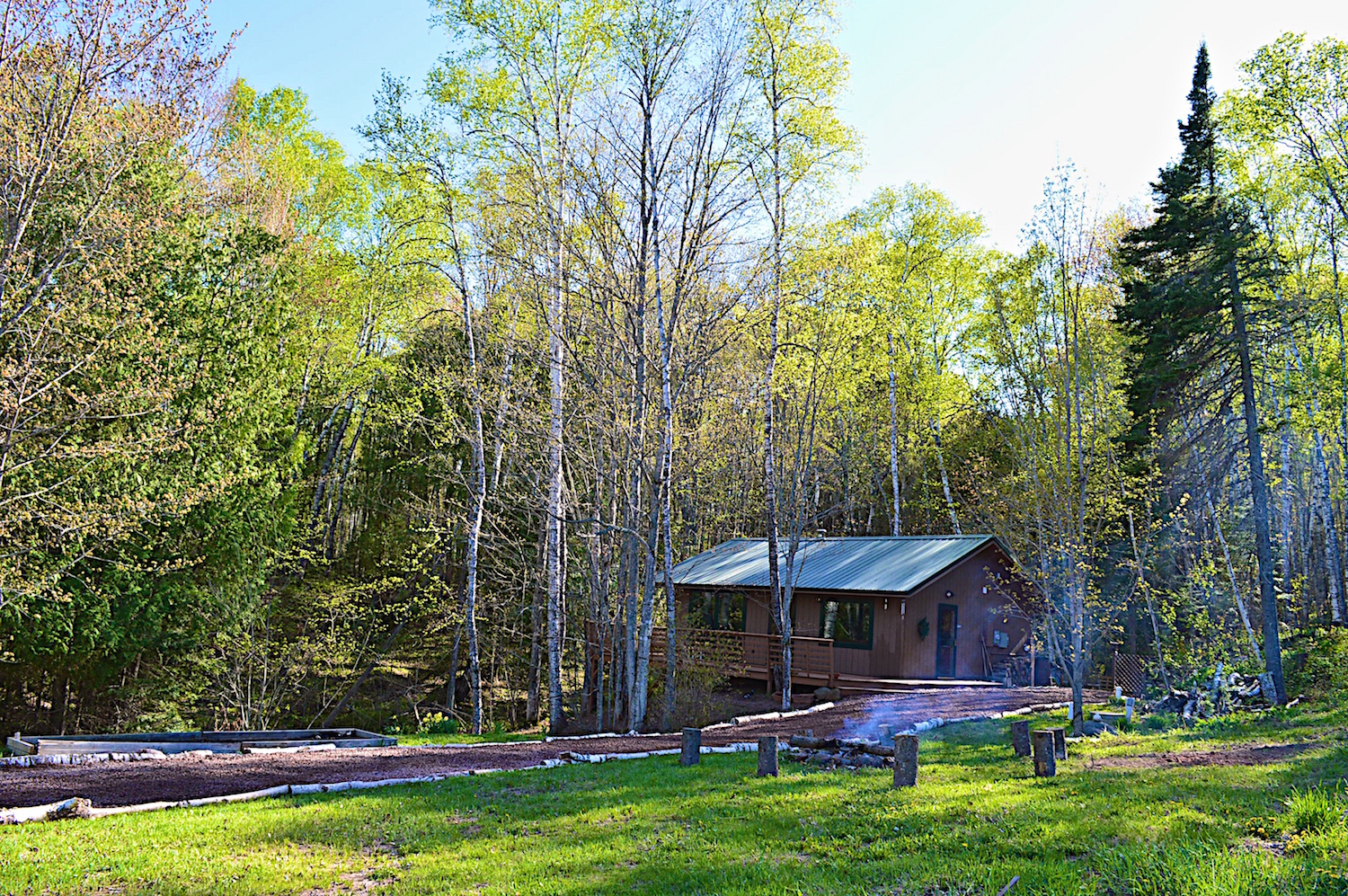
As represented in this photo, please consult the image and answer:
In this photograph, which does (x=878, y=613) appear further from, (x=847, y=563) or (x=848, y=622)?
(x=847, y=563)

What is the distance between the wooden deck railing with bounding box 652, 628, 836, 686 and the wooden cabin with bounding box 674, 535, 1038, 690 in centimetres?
3

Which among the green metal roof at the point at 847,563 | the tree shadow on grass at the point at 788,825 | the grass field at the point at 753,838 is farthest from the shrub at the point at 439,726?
the grass field at the point at 753,838

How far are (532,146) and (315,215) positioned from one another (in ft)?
35.0

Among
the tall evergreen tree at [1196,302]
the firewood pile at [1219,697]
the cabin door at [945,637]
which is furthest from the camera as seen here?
the cabin door at [945,637]

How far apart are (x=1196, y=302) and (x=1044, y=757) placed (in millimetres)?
11118

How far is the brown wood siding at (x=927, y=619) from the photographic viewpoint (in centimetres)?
2044

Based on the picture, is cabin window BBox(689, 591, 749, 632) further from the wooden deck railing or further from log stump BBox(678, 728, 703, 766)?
log stump BBox(678, 728, 703, 766)

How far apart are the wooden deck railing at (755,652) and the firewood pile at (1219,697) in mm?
7219

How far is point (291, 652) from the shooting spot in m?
17.0

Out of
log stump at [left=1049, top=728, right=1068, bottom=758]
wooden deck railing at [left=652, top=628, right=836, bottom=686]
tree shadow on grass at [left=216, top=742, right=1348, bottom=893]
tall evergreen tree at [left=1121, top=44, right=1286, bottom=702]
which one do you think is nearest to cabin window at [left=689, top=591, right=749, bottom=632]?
wooden deck railing at [left=652, top=628, right=836, bottom=686]

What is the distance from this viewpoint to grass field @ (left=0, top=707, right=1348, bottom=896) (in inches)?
189

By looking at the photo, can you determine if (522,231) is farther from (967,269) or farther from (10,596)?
(967,269)

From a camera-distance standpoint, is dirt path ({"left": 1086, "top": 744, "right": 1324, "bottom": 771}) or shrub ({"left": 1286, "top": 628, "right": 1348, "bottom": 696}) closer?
dirt path ({"left": 1086, "top": 744, "right": 1324, "bottom": 771})

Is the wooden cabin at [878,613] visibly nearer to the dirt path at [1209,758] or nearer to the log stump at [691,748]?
the log stump at [691,748]
